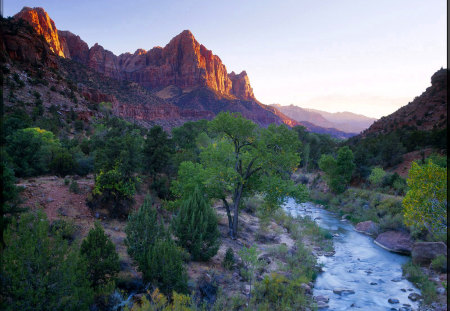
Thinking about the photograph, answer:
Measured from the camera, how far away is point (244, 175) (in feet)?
52.7

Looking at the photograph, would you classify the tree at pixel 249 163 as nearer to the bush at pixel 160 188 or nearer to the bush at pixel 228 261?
the bush at pixel 228 261

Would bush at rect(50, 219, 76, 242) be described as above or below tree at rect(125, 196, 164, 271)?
below

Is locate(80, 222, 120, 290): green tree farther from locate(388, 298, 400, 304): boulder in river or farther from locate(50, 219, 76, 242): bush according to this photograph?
locate(388, 298, 400, 304): boulder in river

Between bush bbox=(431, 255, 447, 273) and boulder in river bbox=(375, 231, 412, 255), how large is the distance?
354 centimetres

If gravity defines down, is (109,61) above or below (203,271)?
above

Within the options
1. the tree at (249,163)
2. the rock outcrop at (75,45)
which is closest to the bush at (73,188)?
the tree at (249,163)

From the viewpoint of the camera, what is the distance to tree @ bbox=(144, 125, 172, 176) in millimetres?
21656

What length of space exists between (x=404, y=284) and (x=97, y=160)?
62.9 ft

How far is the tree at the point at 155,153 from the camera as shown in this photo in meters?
21.7

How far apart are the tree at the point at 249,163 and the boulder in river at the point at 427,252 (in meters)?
8.14

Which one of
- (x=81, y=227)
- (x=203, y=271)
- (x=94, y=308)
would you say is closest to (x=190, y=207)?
(x=203, y=271)

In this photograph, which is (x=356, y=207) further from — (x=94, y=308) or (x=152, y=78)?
(x=152, y=78)

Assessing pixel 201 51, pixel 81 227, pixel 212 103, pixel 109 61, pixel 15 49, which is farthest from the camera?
pixel 201 51

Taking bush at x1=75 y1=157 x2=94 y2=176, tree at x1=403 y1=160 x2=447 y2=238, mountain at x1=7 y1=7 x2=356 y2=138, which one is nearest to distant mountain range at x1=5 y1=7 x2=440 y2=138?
mountain at x1=7 y1=7 x2=356 y2=138
